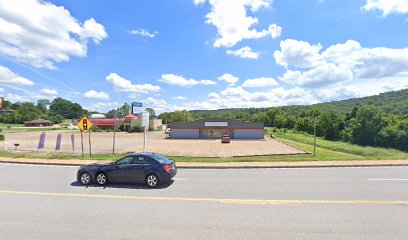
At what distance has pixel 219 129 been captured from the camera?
60594 millimetres

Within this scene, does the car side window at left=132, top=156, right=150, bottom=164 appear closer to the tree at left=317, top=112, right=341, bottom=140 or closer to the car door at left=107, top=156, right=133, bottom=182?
the car door at left=107, top=156, right=133, bottom=182

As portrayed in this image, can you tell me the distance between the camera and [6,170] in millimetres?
13383

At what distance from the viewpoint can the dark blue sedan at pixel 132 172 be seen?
986 cm

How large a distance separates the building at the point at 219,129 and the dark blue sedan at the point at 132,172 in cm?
4928

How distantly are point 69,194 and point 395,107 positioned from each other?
13951 cm

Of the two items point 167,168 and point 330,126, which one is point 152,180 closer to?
point 167,168

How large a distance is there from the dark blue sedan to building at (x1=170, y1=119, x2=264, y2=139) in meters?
49.3

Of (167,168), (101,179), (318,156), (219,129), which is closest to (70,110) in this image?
(219,129)

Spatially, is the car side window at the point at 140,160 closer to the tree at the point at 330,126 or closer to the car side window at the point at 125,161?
the car side window at the point at 125,161

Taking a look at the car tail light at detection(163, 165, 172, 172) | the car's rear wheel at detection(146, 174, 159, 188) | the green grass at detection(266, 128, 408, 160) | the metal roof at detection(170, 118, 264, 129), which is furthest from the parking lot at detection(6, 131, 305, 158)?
the car's rear wheel at detection(146, 174, 159, 188)

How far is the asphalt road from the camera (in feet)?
18.4

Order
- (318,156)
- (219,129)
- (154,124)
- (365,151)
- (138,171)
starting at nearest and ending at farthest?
(138,171), (318,156), (365,151), (219,129), (154,124)

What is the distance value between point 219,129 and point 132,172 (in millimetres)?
51078

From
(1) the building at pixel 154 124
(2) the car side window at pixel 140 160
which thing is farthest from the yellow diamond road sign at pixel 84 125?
(1) the building at pixel 154 124
